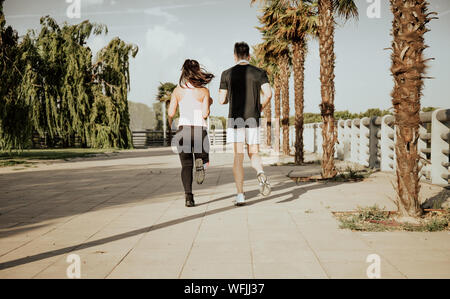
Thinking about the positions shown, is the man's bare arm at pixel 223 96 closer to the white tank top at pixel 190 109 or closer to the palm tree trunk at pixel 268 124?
the white tank top at pixel 190 109

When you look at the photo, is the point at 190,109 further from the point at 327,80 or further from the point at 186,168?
the point at 327,80

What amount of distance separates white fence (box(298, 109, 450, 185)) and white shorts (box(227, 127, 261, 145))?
7.33 ft

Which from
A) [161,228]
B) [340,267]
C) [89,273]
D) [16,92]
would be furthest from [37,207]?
[16,92]

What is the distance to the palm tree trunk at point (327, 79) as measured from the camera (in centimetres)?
941

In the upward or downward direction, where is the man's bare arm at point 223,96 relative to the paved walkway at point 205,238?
upward

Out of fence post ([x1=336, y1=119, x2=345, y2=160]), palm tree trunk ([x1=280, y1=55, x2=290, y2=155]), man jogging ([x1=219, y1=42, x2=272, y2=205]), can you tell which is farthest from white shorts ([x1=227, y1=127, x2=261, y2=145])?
palm tree trunk ([x1=280, y1=55, x2=290, y2=155])

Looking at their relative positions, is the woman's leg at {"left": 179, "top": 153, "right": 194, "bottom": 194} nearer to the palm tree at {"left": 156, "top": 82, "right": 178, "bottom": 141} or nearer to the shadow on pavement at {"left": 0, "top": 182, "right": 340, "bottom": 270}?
the shadow on pavement at {"left": 0, "top": 182, "right": 340, "bottom": 270}

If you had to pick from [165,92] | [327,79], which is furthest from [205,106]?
[165,92]

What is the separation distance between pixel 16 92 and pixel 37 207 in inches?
407

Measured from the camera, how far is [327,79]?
9.41 m

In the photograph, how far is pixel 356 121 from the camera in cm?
1362

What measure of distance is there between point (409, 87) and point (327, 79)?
477cm

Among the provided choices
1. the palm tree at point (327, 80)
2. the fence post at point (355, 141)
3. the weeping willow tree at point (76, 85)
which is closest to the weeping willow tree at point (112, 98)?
the weeping willow tree at point (76, 85)
